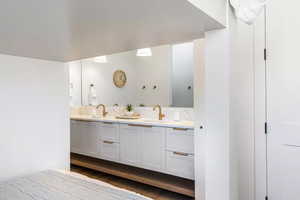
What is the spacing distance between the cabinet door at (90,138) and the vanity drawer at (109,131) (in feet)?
0.41

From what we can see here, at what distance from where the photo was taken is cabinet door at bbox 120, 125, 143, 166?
3.07 m

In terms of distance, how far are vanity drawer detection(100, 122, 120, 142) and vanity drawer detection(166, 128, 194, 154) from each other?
97 cm

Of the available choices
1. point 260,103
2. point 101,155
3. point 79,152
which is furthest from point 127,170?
point 260,103

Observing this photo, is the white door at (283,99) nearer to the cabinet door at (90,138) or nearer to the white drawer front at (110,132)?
the white drawer front at (110,132)

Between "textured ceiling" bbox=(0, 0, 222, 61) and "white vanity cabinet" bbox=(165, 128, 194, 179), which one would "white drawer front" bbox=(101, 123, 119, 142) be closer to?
"white vanity cabinet" bbox=(165, 128, 194, 179)

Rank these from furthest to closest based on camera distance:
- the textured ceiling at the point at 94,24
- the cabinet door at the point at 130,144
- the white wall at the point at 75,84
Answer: the white wall at the point at 75,84 < the cabinet door at the point at 130,144 < the textured ceiling at the point at 94,24

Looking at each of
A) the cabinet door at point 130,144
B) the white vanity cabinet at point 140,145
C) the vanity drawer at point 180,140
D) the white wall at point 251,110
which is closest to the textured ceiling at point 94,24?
the white wall at point 251,110

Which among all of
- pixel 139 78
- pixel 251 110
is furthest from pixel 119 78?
pixel 251 110

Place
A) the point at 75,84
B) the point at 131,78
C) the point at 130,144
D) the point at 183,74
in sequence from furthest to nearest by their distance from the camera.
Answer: the point at 75,84 → the point at 131,78 → the point at 183,74 → the point at 130,144

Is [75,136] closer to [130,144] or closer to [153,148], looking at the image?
[130,144]

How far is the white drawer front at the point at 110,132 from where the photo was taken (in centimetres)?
332

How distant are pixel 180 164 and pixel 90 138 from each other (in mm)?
1836

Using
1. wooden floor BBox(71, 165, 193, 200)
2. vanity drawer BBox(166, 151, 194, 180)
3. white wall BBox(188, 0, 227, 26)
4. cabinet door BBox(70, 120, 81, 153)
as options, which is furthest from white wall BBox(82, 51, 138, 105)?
white wall BBox(188, 0, 227, 26)

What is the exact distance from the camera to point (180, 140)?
2627 millimetres
